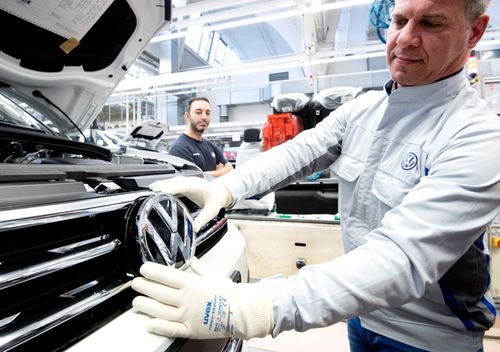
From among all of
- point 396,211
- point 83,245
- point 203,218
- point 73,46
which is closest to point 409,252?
point 396,211

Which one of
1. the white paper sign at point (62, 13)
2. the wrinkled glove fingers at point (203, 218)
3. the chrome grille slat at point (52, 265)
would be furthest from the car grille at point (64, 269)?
the white paper sign at point (62, 13)

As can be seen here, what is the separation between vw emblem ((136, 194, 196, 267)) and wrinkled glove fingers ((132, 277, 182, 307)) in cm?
5

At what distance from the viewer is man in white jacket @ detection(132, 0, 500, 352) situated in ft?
2.08

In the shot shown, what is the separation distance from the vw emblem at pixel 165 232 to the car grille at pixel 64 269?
24mm

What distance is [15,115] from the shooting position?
1458mm

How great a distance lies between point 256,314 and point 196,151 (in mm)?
2330

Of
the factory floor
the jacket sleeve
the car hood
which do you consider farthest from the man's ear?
the factory floor

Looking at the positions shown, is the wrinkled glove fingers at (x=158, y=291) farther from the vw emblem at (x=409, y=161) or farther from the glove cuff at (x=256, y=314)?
the vw emblem at (x=409, y=161)

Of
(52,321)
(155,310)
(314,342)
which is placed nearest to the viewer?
(52,321)

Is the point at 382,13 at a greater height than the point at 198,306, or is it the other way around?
the point at 382,13

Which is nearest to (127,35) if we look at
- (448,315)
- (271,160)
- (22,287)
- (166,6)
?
(166,6)

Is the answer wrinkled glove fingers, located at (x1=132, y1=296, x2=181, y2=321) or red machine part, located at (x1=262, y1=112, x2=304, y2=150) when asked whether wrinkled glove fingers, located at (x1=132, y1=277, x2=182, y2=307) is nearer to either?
wrinkled glove fingers, located at (x1=132, y1=296, x2=181, y2=321)

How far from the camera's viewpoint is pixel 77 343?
0.50 metres

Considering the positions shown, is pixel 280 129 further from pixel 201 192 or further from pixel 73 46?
pixel 201 192
